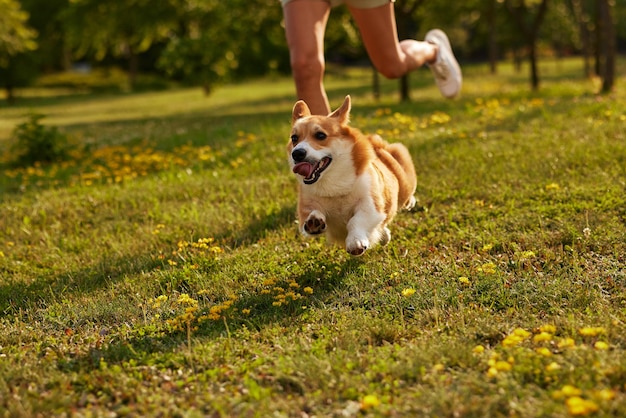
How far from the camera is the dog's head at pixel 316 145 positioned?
144 inches

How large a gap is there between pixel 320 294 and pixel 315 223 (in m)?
0.39

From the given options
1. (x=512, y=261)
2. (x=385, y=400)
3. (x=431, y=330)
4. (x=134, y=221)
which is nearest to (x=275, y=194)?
(x=134, y=221)

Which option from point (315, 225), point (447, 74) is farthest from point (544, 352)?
point (447, 74)

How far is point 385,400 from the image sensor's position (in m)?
2.43

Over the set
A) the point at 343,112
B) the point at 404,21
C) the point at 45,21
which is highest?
the point at 45,21

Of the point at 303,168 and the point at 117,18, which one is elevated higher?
the point at 117,18

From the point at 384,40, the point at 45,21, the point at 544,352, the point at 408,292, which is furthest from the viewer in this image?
the point at 45,21

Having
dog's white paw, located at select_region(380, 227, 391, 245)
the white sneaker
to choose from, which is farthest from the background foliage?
dog's white paw, located at select_region(380, 227, 391, 245)

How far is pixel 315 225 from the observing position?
3.68 metres

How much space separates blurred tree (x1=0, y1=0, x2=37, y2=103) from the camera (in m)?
21.0

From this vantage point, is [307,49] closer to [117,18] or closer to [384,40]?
[384,40]

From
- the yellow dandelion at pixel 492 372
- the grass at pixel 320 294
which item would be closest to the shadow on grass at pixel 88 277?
the grass at pixel 320 294

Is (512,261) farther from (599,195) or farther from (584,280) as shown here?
(599,195)

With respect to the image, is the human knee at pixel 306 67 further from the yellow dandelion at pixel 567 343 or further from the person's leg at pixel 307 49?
the yellow dandelion at pixel 567 343
